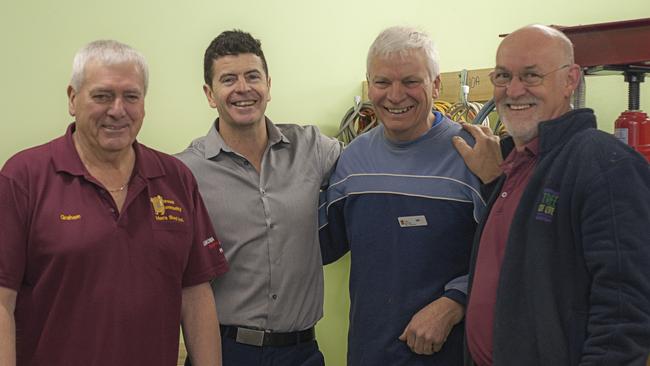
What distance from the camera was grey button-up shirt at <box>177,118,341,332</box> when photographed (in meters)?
2.18

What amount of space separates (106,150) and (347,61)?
7.14 ft

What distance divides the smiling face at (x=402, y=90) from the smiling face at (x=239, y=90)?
364 millimetres

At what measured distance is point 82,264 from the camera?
1743 millimetres

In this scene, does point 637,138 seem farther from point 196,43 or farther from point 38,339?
point 196,43

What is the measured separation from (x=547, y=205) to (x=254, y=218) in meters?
0.92

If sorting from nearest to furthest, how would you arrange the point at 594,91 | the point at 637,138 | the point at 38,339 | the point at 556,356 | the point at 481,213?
the point at 556,356 < the point at 38,339 < the point at 481,213 < the point at 637,138 < the point at 594,91

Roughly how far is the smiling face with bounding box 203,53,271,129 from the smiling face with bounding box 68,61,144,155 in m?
0.37

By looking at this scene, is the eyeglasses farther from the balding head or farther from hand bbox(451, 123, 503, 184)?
hand bbox(451, 123, 503, 184)

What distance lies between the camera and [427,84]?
2068mm

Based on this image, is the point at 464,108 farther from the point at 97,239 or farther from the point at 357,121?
the point at 97,239

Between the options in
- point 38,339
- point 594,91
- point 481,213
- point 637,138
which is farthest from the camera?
point 594,91

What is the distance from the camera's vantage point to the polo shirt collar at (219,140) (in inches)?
87.6

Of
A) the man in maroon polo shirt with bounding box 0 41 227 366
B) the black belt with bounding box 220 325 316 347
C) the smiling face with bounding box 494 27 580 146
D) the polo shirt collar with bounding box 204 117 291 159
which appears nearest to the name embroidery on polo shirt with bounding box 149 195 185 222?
the man in maroon polo shirt with bounding box 0 41 227 366

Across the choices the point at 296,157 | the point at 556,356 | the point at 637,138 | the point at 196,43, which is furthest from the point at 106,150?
the point at 196,43
